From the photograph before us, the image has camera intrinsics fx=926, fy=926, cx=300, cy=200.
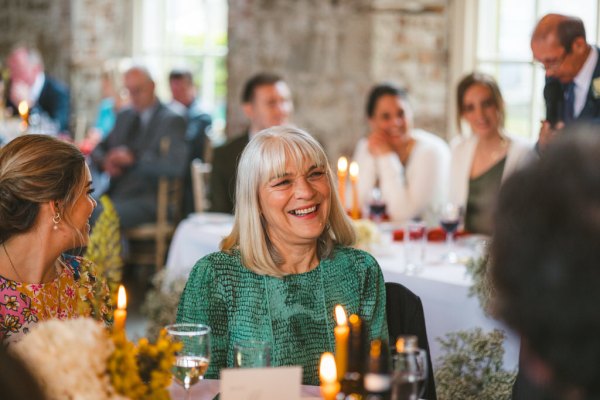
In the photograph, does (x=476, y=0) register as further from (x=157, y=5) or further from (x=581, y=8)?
(x=157, y=5)

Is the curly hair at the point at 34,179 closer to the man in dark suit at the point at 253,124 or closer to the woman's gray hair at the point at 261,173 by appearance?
the woman's gray hair at the point at 261,173

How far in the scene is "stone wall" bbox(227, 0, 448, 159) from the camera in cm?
621

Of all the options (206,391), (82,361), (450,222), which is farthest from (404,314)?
(450,222)

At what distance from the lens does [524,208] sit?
108cm

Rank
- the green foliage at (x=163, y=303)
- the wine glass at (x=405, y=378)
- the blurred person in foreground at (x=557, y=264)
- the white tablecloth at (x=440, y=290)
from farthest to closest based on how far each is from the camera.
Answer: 1. the green foliage at (x=163, y=303)
2. the white tablecloth at (x=440, y=290)
3. the wine glass at (x=405, y=378)
4. the blurred person in foreground at (x=557, y=264)

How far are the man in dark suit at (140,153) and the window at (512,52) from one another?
218 cm

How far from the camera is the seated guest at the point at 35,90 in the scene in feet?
28.5

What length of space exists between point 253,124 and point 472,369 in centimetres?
266

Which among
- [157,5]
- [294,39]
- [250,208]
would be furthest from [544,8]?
[157,5]

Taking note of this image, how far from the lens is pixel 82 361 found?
1458mm

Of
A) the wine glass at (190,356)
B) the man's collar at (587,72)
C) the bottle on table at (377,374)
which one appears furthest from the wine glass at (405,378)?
the man's collar at (587,72)

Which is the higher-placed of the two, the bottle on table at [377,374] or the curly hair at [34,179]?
the curly hair at [34,179]

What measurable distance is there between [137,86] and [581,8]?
3.32 meters

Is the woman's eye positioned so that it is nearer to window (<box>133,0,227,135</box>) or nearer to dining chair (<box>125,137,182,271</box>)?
dining chair (<box>125,137,182,271</box>)
